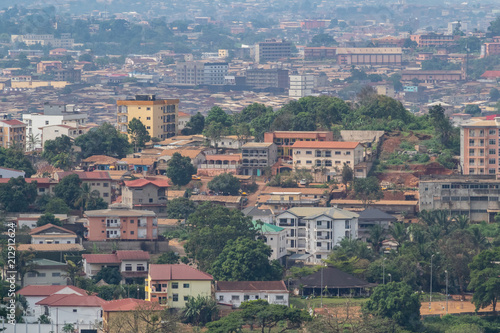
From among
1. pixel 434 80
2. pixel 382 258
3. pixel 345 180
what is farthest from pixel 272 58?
pixel 382 258

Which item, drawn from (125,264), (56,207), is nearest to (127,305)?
(125,264)

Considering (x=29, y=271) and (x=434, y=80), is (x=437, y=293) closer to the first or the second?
(x=29, y=271)

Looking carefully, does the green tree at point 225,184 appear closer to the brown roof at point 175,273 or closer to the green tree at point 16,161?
the green tree at point 16,161

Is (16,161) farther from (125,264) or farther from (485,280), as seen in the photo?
(485,280)

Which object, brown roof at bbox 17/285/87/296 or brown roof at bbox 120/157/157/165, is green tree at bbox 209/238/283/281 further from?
brown roof at bbox 120/157/157/165

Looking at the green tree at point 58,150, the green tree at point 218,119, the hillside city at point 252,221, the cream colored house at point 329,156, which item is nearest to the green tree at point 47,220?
the hillside city at point 252,221

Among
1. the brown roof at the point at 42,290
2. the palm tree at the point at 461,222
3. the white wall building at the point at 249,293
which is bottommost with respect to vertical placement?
the white wall building at the point at 249,293
